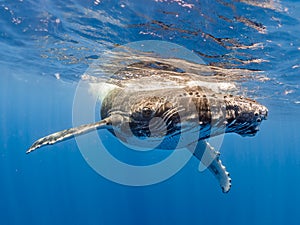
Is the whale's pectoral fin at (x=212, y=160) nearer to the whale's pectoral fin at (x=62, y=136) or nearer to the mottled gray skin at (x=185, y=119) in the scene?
the mottled gray skin at (x=185, y=119)

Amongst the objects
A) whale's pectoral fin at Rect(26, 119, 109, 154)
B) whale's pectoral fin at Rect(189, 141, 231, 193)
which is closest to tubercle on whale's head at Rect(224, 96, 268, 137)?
whale's pectoral fin at Rect(26, 119, 109, 154)

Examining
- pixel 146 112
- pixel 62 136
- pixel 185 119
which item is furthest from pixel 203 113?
pixel 62 136

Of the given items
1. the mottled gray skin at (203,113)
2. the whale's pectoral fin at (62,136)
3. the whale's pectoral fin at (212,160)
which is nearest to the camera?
the mottled gray skin at (203,113)

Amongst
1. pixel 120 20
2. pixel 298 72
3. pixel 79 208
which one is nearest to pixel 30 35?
pixel 120 20

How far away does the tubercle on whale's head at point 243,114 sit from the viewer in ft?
15.6

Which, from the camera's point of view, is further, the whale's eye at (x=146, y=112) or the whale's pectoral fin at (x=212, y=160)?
the whale's pectoral fin at (x=212, y=160)

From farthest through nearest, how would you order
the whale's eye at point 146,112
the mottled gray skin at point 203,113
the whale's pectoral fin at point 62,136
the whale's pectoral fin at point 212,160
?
the whale's pectoral fin at point 212,160 → the whale's pectoral fin at point 62,136 → the whale's eye at point 146,112 → the mottled gray skin at point 203,113

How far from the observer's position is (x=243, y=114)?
4.76 m

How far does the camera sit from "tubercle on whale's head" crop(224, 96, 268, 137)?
4758 mm

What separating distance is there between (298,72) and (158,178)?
34.8ft

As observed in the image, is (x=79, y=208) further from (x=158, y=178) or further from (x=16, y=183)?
(x=158, y=178)

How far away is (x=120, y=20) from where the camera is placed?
10.4 meters

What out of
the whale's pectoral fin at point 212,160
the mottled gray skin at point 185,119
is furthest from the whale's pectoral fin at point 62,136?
the whale's pectoral fin at point 212,160

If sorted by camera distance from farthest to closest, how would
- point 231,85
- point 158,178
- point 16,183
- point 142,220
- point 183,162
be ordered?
1. point 16,183
2. point 142,220
3. point 231,85
4. point 158,178
5. point 183,162
